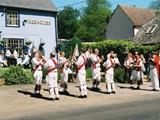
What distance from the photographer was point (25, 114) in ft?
39.9

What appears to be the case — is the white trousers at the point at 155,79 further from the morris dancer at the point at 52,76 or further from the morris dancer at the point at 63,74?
the morris dancer at the point at 52,76

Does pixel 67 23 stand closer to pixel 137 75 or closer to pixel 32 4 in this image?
pixel 32 4

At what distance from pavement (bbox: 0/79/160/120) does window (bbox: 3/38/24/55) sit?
1158 centimetres

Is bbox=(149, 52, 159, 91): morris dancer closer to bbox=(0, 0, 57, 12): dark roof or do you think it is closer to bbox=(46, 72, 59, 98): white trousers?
bbox=(46, 72, 59, 98): white trousers

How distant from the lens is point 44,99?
15195mm

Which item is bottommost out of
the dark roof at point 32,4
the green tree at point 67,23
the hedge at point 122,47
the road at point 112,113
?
the road at point 112,113

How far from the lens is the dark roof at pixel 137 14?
53.7 metres

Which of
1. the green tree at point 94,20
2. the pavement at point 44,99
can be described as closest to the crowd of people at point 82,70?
the pavement at point 44,99

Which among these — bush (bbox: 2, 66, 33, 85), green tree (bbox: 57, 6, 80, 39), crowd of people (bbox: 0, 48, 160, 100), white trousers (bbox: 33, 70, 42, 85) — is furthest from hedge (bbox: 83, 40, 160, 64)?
green tree (bbox: 57, 6, 80, 39)

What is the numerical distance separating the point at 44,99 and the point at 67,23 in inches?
2646

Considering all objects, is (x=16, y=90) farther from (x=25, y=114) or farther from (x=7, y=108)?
(x=25, y=114)

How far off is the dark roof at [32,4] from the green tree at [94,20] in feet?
164

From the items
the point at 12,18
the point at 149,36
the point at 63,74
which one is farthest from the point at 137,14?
the point at 63,74

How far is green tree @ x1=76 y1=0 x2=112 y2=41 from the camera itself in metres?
85.8
